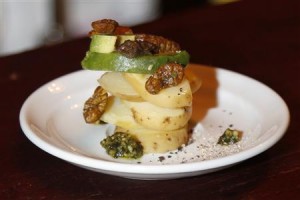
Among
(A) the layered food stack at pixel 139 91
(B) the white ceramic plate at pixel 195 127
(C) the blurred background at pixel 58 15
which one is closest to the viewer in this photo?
(B) the white ceramic plate at pixel 195 127

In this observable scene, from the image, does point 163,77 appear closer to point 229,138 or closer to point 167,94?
point 167,94

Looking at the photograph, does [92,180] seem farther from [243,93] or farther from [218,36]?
[218,36]

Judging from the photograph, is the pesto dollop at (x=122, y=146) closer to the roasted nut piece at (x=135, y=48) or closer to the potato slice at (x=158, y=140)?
the potato slice at (x=158, y=140)

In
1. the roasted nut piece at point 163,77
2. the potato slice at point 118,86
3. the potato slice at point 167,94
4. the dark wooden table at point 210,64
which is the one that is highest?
the roasted nut piece at point 163,77

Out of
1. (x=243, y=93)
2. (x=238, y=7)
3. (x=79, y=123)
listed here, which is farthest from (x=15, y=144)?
(x=238, y=7)

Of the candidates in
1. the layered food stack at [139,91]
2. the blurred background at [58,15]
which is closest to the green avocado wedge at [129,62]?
the layered food stack at [139,91]

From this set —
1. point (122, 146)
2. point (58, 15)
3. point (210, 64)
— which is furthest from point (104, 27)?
point (58, 15)

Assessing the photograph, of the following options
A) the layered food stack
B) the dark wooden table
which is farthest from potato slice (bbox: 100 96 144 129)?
the dark wooden table
